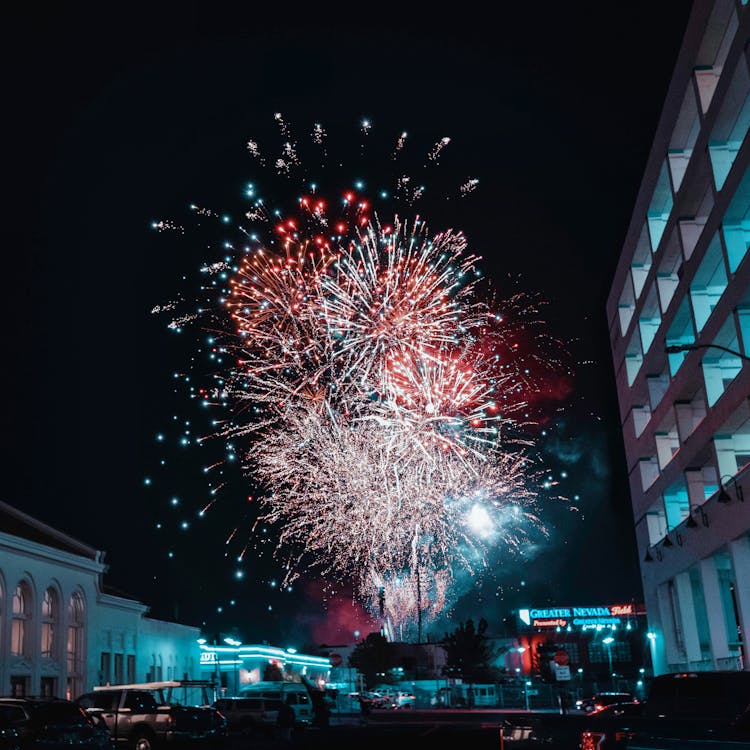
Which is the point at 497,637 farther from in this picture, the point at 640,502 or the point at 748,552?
A: the point at 748,552

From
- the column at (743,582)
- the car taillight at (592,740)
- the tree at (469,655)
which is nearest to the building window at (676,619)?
the column at (743,582)

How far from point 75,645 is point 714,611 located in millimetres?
27784

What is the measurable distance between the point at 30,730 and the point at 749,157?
24331mm

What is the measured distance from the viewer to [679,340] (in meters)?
39.4

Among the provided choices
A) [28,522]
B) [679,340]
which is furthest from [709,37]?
[28,522]

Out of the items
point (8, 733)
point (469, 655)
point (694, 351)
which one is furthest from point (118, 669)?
point (469, 655)

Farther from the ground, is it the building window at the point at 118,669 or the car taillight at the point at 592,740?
the building window at the point at 118,669

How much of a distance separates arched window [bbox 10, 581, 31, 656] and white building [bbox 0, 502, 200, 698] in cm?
4

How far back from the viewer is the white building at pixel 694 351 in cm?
2981

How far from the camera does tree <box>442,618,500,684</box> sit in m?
93.5

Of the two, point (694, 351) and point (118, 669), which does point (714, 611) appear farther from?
point (118, 669)

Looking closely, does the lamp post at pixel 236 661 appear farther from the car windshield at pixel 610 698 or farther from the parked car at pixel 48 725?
the parked car at pixel 48 725

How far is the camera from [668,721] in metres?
11.9

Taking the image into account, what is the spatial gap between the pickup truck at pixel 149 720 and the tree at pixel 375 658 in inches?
3639
